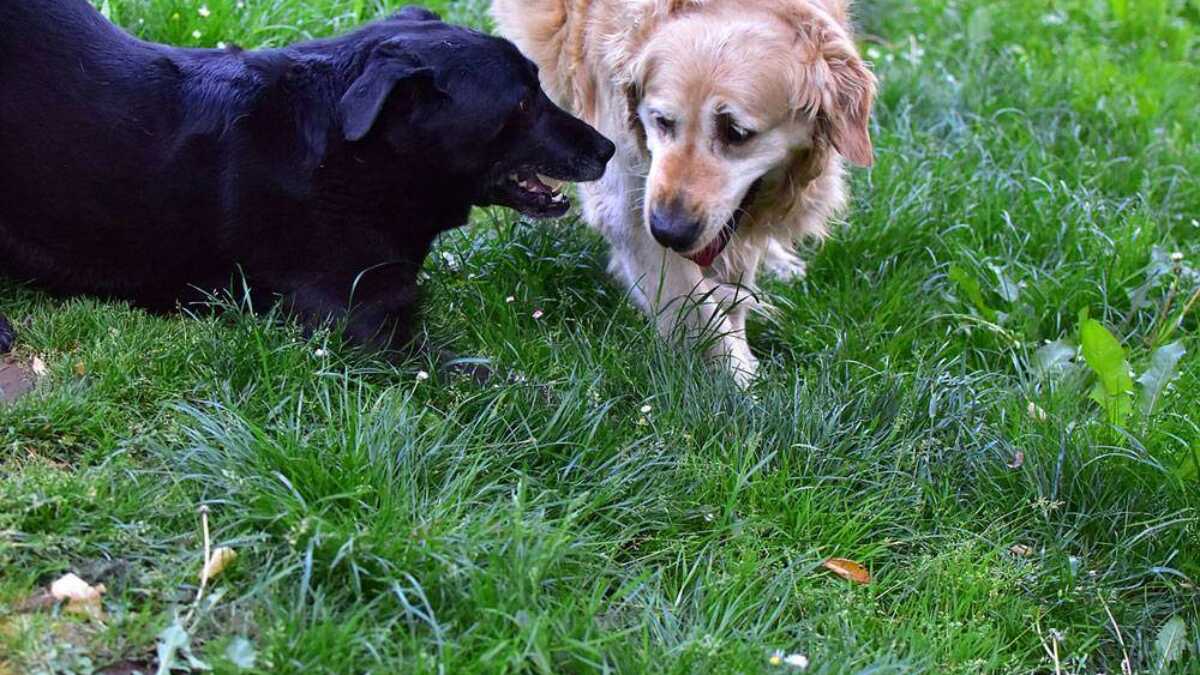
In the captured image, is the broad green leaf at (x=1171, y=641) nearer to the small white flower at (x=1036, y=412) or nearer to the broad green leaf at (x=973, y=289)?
the small white flower at (x=1036, y=412)

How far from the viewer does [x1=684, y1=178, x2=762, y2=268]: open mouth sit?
3.92 meters

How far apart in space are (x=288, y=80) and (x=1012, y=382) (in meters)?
2.24

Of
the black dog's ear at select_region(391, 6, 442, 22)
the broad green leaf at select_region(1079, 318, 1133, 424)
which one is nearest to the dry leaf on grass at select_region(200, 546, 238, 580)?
the black dog's ear at select_region(391, 6, 442, 22)

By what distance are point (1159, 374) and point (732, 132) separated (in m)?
1.36

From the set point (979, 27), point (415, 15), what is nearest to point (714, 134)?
point (415, 15)

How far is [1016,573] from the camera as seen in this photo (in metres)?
2.98

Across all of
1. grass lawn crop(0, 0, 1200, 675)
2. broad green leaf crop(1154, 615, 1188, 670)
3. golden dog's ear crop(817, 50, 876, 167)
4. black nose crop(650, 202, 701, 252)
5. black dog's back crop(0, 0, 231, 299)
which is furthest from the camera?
golden dog's ear crop(817, 50, 876, 167)

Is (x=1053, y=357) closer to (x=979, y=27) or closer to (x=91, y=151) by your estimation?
(x=91, y=151)

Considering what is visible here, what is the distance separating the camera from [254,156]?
11.0ft

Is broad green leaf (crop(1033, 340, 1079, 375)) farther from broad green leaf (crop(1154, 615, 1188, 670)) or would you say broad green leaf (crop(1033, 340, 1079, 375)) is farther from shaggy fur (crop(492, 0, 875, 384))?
broad green leaf (crop(1154, 615, 1188, 670))

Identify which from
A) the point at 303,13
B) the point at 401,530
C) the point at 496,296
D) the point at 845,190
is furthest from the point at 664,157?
the point at 303,13

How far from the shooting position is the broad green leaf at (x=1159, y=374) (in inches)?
143

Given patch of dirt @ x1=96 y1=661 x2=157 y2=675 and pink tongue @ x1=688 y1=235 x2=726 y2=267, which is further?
pink tongue @ x1=688 y1=235 x2=726 y2=267

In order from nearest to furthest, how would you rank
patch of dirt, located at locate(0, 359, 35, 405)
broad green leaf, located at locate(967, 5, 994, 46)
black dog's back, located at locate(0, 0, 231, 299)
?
patch of dirt, located at locate(0, 359, 35, 405) < black dog's back, located at locate(0, 0, 231, 299) < broad green leaf, located at locate(967, 5, 994, 46)
